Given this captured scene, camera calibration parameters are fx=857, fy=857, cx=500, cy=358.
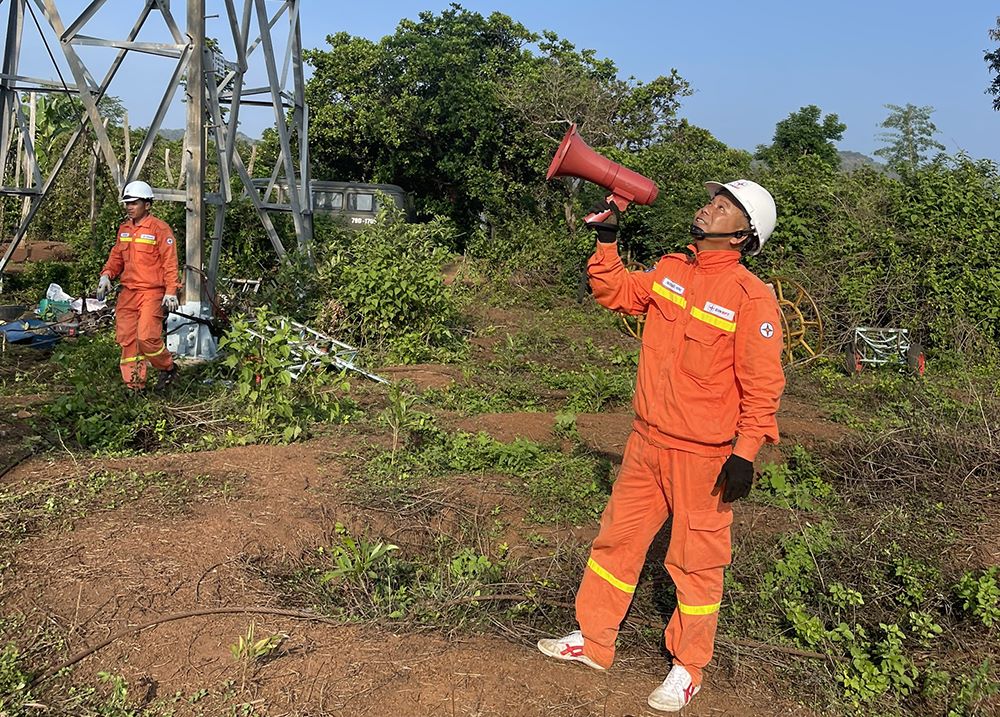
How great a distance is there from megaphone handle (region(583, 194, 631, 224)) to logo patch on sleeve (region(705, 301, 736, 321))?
516mm

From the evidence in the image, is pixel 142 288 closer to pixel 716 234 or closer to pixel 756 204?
pixel 716 234

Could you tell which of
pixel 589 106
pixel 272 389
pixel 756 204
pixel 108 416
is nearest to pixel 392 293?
pixel 272 389

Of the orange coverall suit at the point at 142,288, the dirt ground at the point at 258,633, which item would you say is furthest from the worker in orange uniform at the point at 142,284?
the dirt ground at the point at 258,633

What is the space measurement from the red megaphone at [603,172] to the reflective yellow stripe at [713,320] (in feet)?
1.68

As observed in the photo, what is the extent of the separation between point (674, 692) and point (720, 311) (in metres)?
1.41

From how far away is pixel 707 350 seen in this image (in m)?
3.18

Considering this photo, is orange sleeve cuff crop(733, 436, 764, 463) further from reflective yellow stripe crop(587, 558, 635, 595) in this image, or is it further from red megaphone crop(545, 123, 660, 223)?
red megaphone crop(545, 123, 660, 223)

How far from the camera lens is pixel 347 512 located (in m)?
4.61

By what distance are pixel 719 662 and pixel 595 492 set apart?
1.77 m

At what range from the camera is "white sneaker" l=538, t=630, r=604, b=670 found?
3.38m

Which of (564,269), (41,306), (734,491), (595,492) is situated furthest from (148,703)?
(564,269)

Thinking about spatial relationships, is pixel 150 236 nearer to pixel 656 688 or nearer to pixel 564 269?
pixel 656 688

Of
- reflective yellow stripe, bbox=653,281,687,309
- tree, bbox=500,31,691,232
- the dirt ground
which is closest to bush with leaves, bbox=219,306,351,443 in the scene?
the dirt ground

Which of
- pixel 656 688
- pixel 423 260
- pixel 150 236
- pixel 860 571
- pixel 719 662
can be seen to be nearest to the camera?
pixel 656 688
